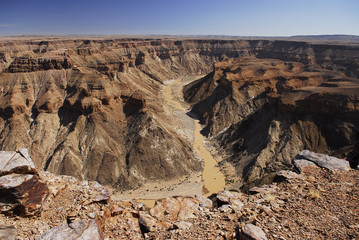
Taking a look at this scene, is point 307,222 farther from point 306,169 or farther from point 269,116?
point 269,116

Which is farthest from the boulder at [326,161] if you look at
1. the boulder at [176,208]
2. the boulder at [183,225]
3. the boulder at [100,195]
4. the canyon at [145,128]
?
the boulder at [100,195]

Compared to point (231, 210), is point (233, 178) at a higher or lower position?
lower

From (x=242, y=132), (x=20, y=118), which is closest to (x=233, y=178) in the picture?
(x=242, y=132)

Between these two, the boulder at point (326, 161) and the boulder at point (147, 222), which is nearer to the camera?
the boulder at point (147, 222)

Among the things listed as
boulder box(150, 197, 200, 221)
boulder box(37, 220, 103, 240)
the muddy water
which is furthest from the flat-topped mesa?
boulder box(37, 220, 103, 240)

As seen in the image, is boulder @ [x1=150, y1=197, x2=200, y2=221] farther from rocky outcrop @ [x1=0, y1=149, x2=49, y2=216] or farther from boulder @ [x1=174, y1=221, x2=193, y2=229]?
rocky outcrop @ [x1=0, y1=149, x2=49, y2=216]

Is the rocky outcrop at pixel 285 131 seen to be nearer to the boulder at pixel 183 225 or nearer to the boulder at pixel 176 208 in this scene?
the boulder at pixel 176 208
